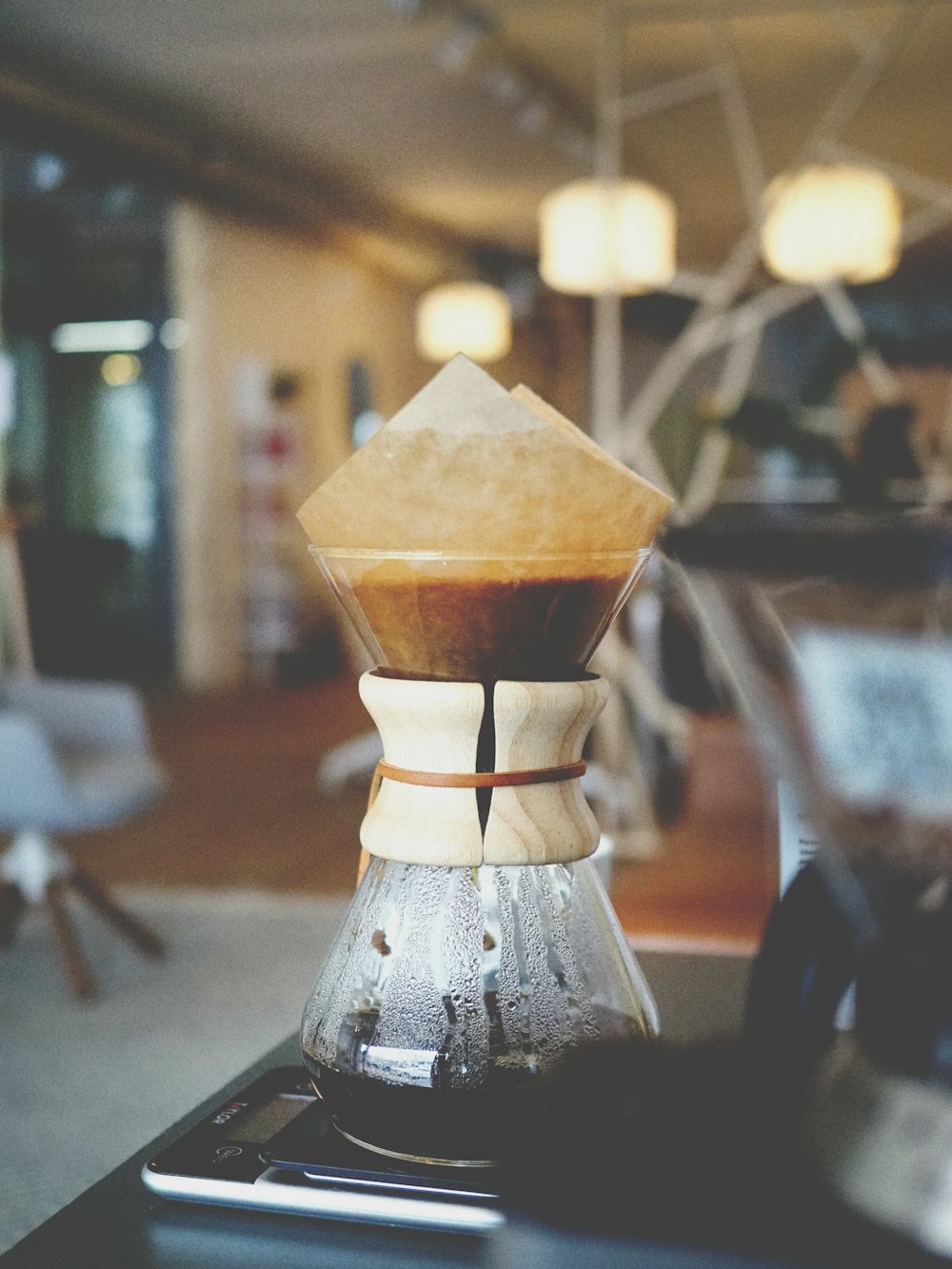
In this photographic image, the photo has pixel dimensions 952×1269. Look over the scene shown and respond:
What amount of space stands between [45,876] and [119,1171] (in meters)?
2.56

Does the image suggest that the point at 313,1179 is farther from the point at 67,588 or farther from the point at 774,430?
the point at 67,588

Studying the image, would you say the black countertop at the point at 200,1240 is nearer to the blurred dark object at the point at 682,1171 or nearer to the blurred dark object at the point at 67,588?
the blurred dark object at the point at 682,1171

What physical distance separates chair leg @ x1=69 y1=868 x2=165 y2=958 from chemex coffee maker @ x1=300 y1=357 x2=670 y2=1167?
261cm

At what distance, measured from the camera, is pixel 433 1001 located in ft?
2.24

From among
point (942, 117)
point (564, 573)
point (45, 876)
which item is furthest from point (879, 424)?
point (942, 117)

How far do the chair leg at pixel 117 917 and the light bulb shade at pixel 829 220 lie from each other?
3223 mm

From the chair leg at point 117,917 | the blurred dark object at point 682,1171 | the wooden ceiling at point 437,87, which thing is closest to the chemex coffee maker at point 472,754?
the blurred dark object at point 682,1171

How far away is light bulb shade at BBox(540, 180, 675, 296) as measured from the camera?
4.55 m

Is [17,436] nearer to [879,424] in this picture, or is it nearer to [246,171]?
[246,171]

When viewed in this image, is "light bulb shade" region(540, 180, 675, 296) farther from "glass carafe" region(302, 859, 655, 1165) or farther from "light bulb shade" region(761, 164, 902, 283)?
"glass carafe" region(302, 859, 655, 1165)

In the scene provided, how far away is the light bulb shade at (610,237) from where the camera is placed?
14.9 feet

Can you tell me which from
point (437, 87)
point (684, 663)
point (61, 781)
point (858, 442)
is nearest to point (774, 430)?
point (858, 442)

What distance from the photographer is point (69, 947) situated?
297 cm

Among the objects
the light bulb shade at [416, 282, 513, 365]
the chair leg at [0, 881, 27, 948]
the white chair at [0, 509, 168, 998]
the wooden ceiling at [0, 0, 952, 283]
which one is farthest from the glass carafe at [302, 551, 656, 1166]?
the light bulb shade at [416, 282, 513, 365]
